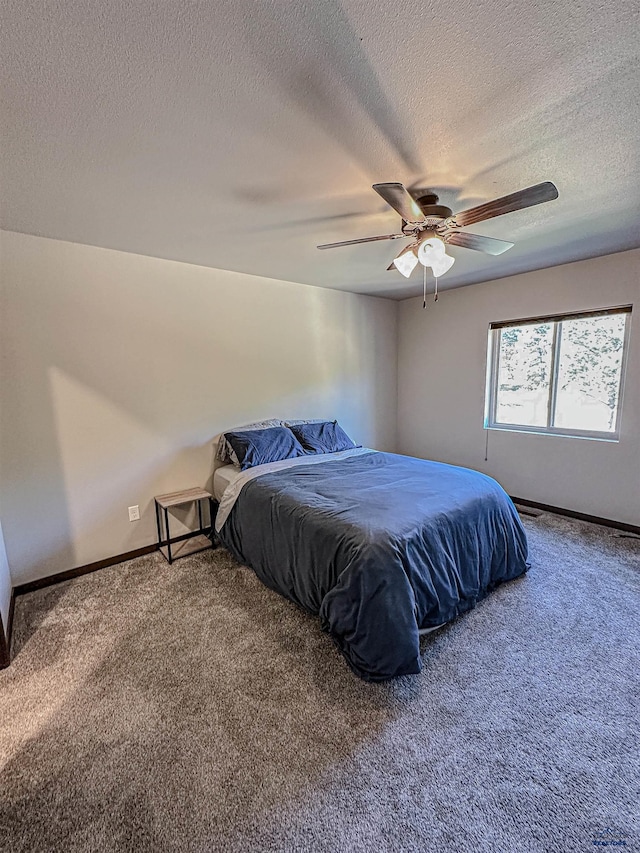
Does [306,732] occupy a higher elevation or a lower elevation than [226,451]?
lower

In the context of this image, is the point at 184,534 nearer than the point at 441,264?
No

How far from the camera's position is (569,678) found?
1.75m

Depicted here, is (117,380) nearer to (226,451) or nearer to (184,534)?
(226,451)

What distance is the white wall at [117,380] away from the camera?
2.46m

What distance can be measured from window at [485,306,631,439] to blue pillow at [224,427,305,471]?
2269mm

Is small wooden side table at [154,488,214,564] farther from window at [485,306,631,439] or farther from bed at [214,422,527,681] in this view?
window at [485,306,631,439]

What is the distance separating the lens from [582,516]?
345cm

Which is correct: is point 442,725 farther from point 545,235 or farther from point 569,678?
point 545,235

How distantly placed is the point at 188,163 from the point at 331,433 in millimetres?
2578

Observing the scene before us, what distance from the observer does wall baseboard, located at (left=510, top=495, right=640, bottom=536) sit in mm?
3203

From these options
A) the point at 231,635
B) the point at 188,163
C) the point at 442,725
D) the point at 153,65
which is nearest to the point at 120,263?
the point at 188,163

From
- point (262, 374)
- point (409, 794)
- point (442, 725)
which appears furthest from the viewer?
point (262, 374)

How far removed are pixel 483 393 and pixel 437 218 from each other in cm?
258

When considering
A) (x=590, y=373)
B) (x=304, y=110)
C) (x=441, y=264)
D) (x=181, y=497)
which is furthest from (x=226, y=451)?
(x=590, y=373)
